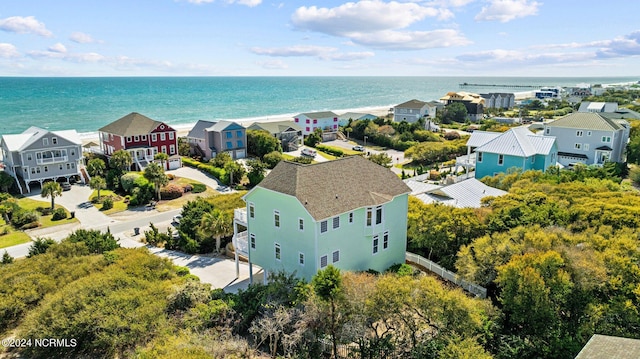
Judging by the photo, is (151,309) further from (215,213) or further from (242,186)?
(242,186)

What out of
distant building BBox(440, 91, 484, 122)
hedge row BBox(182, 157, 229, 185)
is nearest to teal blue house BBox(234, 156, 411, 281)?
hedge row BBox(182, 157, 229, 185)

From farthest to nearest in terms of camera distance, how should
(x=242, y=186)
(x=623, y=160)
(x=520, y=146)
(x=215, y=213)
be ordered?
(x=623, y=160), (x=242, y=186), (x=520, y=146), (x=215, y=213)

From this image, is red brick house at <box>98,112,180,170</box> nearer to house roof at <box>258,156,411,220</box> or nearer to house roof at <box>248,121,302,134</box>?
house roof at <box>248,121,302,134</box>

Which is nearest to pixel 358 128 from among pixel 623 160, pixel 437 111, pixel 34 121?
pixel 437 111

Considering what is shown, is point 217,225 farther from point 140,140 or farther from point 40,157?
point 140,140


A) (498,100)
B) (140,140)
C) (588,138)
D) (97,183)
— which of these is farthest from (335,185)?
(498,100)

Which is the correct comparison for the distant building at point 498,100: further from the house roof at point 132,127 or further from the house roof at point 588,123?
the house roof at point 132,127

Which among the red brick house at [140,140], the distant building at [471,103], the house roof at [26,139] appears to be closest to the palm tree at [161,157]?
the red brick house at [140,140]

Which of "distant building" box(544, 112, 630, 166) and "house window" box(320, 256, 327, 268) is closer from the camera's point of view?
"house window" box(320, 256, 327, 268)
